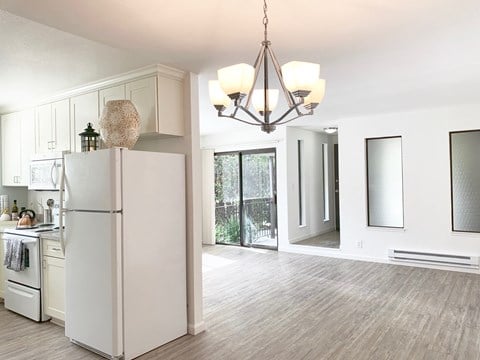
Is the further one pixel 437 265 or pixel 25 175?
pixel 437 265

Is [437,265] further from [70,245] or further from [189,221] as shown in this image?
[70,245]

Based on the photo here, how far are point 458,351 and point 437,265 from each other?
9.22 feet

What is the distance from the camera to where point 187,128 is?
10.8ft

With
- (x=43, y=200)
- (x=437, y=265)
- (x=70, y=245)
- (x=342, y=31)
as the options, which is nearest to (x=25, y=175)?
(x=43, y=200)

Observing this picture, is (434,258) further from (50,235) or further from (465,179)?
(50,235)

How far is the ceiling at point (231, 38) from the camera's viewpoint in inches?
81.9

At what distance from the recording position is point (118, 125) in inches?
112

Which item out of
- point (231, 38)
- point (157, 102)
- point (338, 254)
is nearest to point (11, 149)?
point (157, 102)

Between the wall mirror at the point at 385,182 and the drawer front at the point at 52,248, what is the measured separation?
4.71 metres

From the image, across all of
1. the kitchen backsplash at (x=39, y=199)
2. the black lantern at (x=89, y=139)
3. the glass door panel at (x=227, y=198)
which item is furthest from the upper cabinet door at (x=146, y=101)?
the glass door panel at (x=227, y=198)

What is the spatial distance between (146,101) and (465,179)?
4700mm

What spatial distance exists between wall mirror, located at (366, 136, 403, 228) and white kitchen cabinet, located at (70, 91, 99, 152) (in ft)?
14.3

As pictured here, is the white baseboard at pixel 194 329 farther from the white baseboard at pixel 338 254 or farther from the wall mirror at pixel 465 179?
the wall mirror at pixel 465 179

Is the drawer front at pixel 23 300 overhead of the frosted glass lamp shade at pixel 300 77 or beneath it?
beneath
